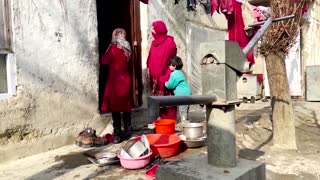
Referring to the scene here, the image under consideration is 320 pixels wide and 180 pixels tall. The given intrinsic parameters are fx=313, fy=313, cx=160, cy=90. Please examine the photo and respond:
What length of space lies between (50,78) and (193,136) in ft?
7.12

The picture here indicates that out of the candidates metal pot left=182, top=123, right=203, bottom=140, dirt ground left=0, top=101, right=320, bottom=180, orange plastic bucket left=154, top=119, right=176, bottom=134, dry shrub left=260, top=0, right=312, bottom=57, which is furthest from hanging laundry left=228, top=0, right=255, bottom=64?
orange plastic bucket left=154, top=119, right=176, bottom=134

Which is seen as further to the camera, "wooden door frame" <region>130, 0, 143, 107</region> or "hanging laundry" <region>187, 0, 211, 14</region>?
"hanging laundry" <region>187, 0, 211, 14</region>

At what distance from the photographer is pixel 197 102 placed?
172 cm

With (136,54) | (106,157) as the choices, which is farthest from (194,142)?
(136,54)

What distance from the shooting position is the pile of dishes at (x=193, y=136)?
4.27m

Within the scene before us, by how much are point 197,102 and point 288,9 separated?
10.1 feet

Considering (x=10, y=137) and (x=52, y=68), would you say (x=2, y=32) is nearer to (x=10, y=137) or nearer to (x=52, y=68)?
(x=52, y=68)

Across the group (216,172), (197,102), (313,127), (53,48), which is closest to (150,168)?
(216,172)

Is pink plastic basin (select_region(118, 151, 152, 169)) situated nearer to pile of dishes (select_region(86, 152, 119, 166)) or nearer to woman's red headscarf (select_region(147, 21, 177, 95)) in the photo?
pile of dishes (select_region(86, 152, 119, 166))

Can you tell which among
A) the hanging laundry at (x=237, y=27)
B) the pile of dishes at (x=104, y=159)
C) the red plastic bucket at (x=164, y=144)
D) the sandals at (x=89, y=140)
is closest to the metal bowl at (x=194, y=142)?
the red plastic bucket at (x=164, y=144)

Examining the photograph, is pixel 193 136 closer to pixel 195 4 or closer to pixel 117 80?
pixel 117 80

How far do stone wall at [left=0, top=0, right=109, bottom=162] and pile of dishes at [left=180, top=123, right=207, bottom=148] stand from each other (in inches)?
64.5

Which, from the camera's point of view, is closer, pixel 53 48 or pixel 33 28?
pixel 33 28

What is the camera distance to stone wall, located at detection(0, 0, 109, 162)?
4.03m
